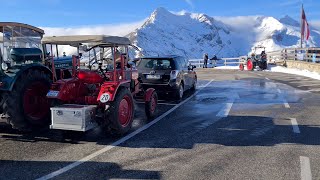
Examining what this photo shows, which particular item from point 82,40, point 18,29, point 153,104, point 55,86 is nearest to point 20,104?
point 55,86

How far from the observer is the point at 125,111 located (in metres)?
8.56

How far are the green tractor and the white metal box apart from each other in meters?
0.79

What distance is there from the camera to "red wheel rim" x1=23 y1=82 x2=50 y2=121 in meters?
8.26

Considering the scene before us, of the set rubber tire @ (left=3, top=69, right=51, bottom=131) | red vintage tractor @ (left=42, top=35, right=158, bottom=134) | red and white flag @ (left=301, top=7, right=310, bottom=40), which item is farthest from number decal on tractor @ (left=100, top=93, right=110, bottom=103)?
red and white flag @ (left=301, top=7, right=310, bottom=40)

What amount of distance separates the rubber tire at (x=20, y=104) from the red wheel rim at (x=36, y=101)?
0.11 meters

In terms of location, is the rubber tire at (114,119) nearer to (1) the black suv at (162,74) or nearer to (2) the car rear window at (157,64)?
(1) the black suv at (162,74)

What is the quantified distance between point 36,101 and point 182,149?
3.52 metres

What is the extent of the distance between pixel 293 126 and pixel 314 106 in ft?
11.9

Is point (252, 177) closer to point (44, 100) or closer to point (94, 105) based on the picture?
point (94, 105)

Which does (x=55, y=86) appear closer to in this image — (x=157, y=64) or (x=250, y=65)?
(x=157, y=64)

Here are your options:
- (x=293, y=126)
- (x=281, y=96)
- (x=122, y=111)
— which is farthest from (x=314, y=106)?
(x=122, y=111)

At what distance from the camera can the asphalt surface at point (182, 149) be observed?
19.4ft

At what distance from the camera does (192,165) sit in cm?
625

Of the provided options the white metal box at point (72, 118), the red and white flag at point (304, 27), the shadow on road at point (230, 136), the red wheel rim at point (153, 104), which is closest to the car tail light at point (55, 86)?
the white metal box at point (72, 118)
